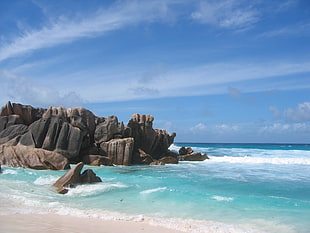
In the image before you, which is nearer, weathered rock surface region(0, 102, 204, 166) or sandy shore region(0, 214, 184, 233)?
sandy shore region(0, 214, 184, 233)

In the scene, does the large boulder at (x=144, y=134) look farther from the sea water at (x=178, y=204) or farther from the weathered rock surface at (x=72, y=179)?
the weathered rock surface at (x=72, y=179)

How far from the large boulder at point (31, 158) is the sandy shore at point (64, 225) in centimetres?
1379

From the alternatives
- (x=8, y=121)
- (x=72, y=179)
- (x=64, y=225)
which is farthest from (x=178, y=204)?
(x=8, y=121)

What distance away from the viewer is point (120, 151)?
30.0m

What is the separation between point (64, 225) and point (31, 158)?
1614cm

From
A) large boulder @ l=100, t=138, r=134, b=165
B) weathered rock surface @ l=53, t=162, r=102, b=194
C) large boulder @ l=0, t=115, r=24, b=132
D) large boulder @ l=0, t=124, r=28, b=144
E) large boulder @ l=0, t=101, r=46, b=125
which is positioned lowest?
weathered rock surface @ l=53, t=162, r=102, b=194

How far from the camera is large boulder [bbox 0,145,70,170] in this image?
22.8 m

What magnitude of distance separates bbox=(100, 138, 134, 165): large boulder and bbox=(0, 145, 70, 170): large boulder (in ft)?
22.6

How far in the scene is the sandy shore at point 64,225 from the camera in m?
7.84

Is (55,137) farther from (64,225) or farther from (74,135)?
(64,225)

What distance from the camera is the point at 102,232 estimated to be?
8.23m

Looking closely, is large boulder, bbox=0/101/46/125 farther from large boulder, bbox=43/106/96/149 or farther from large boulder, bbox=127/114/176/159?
large boulder, bbox=127/114/176/159

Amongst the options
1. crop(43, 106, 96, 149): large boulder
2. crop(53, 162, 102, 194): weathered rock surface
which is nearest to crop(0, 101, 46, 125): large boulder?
crop(43, 106, 96, 149): large boulder


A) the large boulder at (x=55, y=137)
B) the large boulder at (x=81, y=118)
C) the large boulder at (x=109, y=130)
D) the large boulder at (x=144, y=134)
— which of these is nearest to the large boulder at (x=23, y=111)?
the large boulder at (x=81, y=118)
